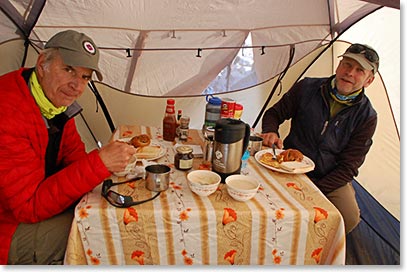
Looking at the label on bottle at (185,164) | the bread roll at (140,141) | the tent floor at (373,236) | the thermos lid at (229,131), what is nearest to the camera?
the thermos lid at (229,131)

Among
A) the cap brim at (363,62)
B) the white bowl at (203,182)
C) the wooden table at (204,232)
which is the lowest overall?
the wooden table at (204,232)

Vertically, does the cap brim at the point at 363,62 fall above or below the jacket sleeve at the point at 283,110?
above

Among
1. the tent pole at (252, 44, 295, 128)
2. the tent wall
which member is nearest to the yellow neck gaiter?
the tent wall

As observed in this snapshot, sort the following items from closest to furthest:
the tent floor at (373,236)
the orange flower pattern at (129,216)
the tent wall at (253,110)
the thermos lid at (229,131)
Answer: the orange flower pattern at (129,216) < the thermos lid at (229,131) < the tent floor at (373,236) < the tent wall at (253,110)

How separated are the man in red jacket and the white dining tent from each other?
877 mm

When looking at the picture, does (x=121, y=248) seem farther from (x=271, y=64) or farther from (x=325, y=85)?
(x=271, y=64)

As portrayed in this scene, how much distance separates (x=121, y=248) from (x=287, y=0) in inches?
58.6

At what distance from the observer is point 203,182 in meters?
0.90

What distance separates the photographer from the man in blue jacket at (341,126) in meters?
1.34

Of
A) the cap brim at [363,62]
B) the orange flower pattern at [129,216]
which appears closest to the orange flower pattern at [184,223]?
the orange flower pattern at [129,216]

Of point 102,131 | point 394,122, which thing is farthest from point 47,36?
point 394,122

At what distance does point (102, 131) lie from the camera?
6.76 ft

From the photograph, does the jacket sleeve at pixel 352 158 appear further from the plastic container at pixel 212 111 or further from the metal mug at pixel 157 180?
the metal mug at pixel 157 180

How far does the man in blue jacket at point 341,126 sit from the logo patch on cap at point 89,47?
2.40ft
